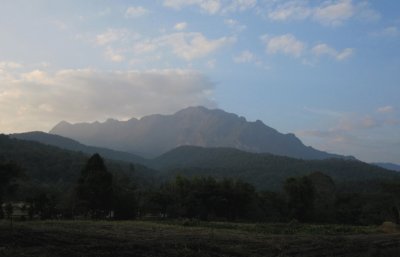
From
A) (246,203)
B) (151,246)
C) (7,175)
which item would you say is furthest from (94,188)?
(151,246)

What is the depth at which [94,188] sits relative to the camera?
2478 inches

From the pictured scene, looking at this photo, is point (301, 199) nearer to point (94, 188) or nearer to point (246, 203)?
point (246, 203)

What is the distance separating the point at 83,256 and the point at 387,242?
2372 centimetres

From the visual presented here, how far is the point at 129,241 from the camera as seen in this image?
2666cm

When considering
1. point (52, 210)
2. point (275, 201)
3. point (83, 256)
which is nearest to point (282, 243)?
point (83, 256)

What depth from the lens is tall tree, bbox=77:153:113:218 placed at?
62844mm

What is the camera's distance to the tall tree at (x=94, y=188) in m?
62.8

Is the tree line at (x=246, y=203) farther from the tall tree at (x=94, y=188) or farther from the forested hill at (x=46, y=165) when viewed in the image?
the forested hill at (x=46, y=165)

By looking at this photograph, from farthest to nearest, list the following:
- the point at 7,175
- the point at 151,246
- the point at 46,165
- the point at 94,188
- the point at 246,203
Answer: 1. the point at 46,165
2. the point at 246,203
3. the point at 94,188
4. the point at 7,175
5. the point at 151,246

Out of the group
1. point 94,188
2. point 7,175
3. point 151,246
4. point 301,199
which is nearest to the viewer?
point 151,246

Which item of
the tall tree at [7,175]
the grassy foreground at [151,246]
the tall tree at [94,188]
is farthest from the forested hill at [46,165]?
the grassy foreground at [151,246]

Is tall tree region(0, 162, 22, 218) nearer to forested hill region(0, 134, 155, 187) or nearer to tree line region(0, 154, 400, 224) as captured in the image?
tree line region(0, 154, 400, 224)

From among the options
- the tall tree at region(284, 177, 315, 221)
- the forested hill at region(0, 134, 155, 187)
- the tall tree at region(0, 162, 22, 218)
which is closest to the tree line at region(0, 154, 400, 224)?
the tall tree at region(284, 177, 315, 221)

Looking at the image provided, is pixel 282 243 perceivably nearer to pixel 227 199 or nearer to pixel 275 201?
pixel 227 199
